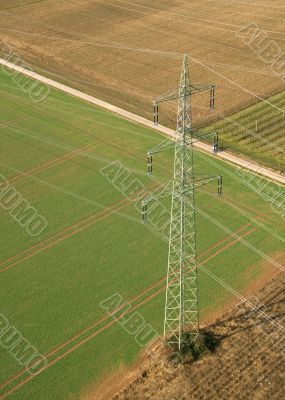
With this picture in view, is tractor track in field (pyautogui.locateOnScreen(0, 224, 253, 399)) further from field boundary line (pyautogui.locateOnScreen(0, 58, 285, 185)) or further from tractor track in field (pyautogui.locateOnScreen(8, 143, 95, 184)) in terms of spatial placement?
tractor track in field (pyautogui.locateOnScreen(8, 143, 95, 184))

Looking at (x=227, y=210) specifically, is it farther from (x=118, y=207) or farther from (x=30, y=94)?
(x=30, y=94)

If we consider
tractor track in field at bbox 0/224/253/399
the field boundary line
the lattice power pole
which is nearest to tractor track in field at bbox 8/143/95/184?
the field boundary line

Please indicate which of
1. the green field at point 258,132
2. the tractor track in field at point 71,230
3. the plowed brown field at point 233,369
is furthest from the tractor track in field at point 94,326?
the green field at point 258,132

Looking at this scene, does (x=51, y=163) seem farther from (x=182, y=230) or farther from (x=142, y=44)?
(x=142, y=44)

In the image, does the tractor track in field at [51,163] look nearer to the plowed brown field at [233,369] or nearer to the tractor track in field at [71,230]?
the tractor track in field at [71,230]

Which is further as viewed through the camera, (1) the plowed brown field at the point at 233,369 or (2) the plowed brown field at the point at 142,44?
(2) the plowed brown field at the point at 142,44

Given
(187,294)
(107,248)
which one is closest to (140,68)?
(107,248)

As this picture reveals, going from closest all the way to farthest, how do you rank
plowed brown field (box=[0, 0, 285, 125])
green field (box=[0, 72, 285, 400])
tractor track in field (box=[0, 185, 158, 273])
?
green field (box=[0, 72, 285, 400]) → tractor track in field (box=[0, 185, 158, 273]) → plowed brown field (box=[0, 0, 285, 125])
